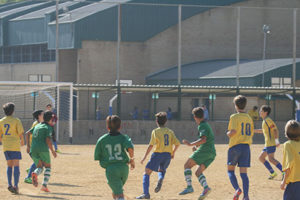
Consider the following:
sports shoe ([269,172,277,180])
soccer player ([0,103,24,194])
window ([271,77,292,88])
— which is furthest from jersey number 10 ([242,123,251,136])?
window ([271,77,292,88])

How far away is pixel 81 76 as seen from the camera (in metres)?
41.3

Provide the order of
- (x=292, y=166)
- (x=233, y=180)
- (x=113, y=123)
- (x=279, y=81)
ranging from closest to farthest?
(x=292, y=166) < (x=113, y=123) < (x=233, y=180) < (x=279, y=81)

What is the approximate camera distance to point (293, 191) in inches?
298

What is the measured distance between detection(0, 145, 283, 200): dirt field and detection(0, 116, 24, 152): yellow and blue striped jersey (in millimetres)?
918

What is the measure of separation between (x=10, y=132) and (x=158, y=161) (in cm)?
293

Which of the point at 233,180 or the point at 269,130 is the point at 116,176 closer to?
the point at 233,180

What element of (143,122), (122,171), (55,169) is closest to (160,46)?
(143,122)

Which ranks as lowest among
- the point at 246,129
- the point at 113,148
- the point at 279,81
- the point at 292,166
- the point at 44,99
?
the point at 292,166

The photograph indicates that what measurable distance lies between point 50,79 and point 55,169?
1017 inches

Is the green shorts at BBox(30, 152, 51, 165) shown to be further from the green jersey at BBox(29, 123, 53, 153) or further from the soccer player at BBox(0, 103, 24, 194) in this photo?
the soccer player at BBox(0, 103, 24, 194)

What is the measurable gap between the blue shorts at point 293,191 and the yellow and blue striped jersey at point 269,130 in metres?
6.59

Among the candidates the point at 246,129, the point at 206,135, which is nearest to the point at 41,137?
the point at 206,135

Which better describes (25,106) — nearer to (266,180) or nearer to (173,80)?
(173,80)

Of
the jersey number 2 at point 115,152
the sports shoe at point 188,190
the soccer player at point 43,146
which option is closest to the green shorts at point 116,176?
the jersey number 2 at point 115,152
